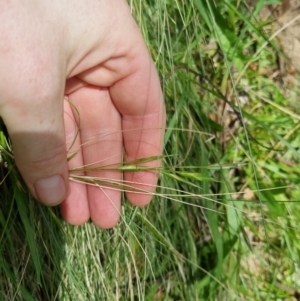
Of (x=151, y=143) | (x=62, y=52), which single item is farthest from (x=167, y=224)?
(x=62, y=52)

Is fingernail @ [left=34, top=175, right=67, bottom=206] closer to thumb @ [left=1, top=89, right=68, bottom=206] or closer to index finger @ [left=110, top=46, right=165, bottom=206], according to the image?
thumb @ [left=1, top=89, right=68, bottom=206]

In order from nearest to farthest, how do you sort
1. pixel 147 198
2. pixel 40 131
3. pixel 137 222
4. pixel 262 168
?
pixel 40 131, pixel 147 198, pixel 137 222, pixel 262 168

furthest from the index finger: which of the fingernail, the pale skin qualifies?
the fingernail

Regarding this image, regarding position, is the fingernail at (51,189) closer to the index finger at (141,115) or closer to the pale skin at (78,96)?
the pale skin at (78,96)

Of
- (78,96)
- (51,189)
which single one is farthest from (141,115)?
(51,189)

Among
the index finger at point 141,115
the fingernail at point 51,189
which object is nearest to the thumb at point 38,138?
the fingernail at point 51,189

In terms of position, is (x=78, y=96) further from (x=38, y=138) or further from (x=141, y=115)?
(x=38, y=138)

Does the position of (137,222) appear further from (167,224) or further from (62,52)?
(62,52)
